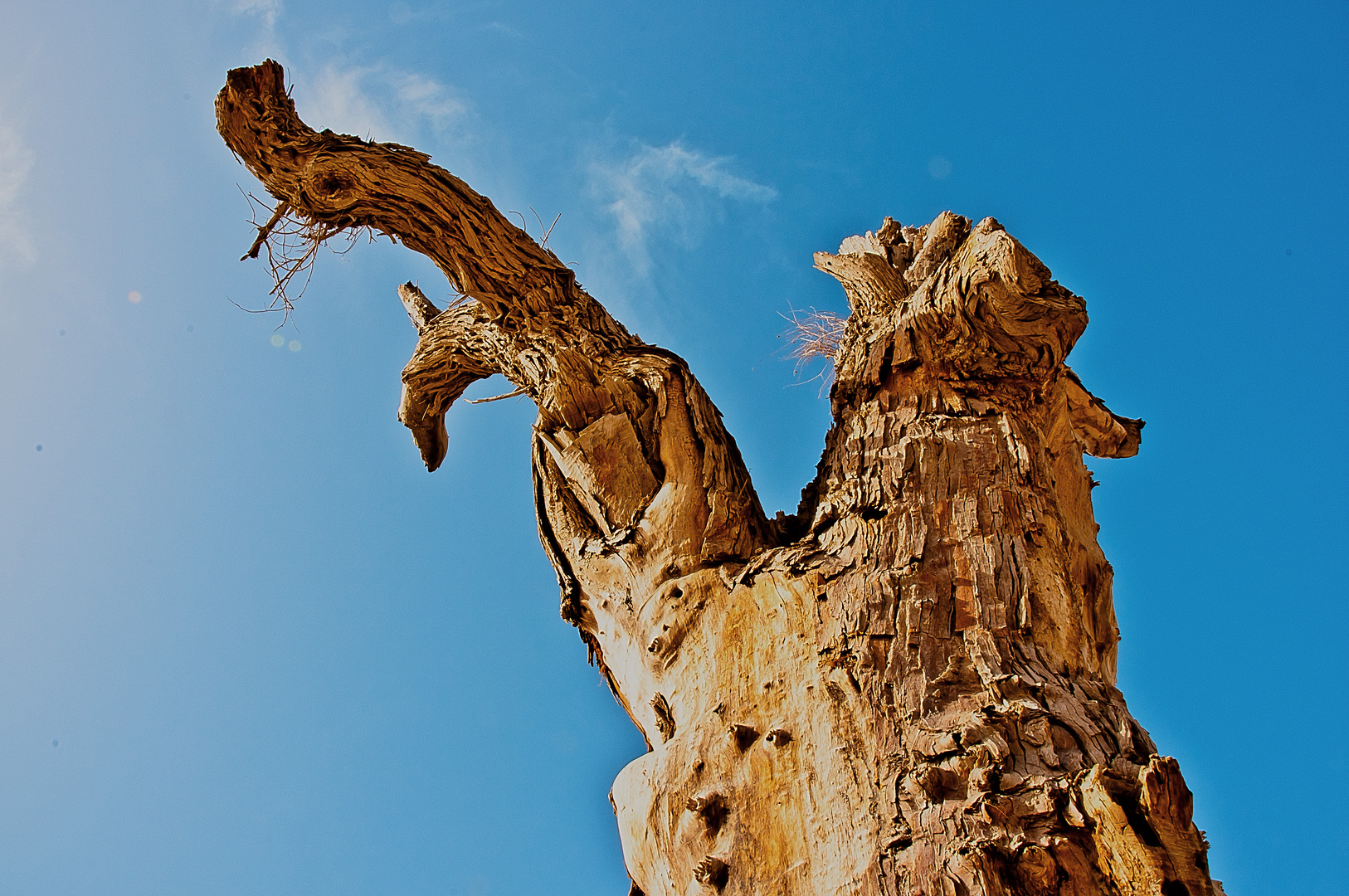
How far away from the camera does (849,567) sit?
2646mm

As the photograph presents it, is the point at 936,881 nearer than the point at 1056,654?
Yes

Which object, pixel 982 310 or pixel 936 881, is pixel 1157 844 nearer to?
pixel 936 881

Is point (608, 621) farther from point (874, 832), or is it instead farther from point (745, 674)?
point (874, 832)

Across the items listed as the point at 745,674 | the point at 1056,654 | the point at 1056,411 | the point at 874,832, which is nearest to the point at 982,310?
the point at 1056,411

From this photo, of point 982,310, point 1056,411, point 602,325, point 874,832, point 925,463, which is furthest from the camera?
point 602,325

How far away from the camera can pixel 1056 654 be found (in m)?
2.53

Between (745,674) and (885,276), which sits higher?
(885,276)

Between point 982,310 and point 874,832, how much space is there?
1773 mm

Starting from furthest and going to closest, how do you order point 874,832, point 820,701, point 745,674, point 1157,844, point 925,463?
point 925,463 < point 745,674 < point 820,701 < point 874,832 < point 1157,844

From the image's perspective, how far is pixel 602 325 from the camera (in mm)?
3654

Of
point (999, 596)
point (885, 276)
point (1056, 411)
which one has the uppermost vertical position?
point (885, 276)

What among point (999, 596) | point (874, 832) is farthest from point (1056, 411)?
point (874, 832)

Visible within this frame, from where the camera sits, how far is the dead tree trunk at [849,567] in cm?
207

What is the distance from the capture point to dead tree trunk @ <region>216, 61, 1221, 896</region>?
6.79ft
